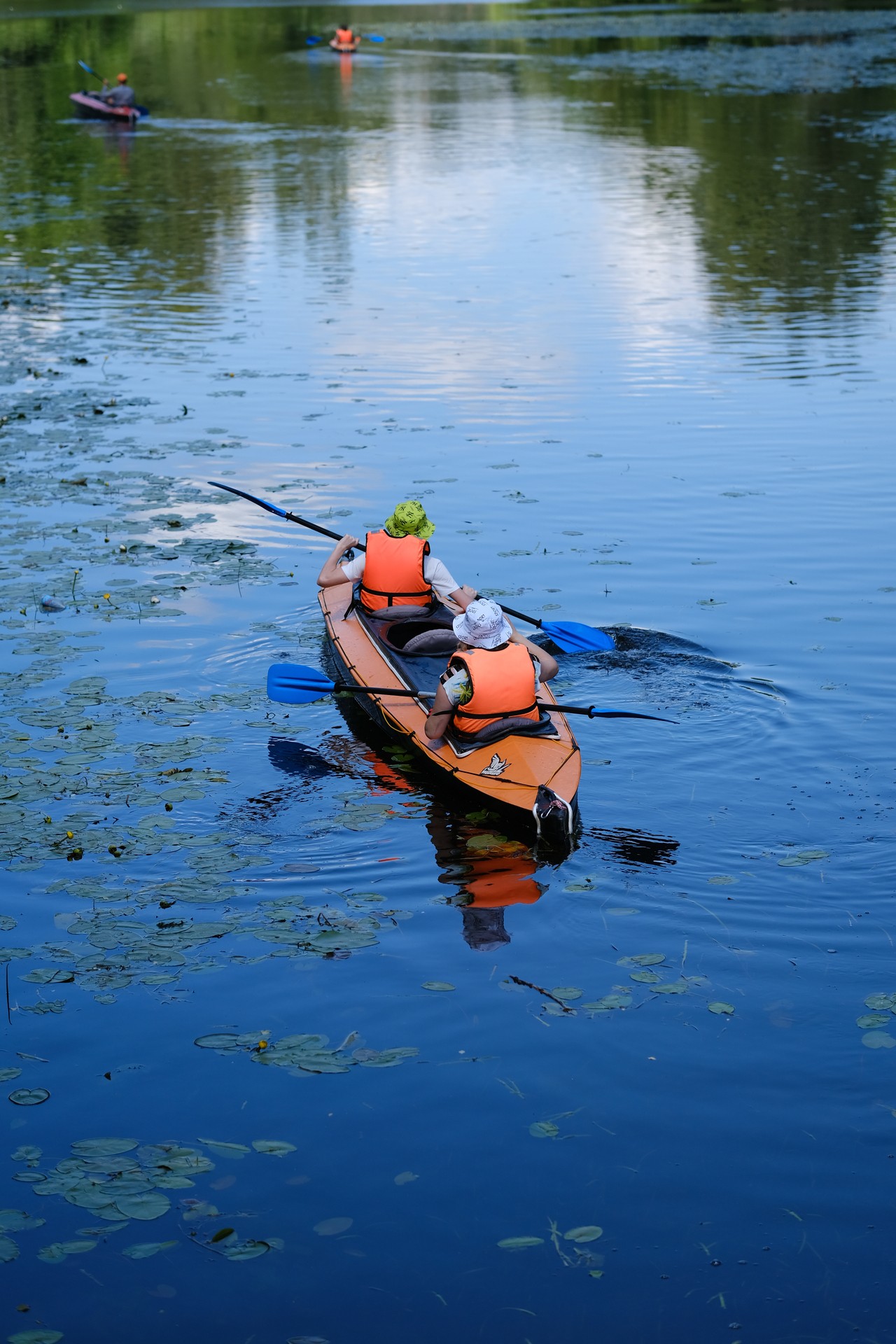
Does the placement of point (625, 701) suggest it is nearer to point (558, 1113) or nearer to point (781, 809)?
point (781, 809)

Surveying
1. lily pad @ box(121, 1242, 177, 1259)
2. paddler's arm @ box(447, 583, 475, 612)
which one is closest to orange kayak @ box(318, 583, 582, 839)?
paddler's arm @ box(447, 583, 475, 612)

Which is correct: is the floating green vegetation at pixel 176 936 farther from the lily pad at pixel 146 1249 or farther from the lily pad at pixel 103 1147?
the lily pad at pixel 146 1249

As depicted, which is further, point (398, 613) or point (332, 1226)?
point (398, 613)

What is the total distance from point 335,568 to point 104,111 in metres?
36.7

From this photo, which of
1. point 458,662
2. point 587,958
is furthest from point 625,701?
point 587,958

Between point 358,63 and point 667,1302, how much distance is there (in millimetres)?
60311

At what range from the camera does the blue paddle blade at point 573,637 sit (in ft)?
35.8

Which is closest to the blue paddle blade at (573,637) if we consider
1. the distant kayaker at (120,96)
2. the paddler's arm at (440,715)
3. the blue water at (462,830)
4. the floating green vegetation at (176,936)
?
the blue water at (462,830)

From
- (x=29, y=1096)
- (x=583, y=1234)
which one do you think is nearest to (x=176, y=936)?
(x=29, y=1096)

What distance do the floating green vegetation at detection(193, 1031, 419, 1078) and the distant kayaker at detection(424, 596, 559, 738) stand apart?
282 centimetres

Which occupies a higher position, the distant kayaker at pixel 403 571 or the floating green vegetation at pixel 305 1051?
the distant kayaker at pixel 403 571

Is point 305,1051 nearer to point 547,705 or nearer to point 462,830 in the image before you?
point 462,830

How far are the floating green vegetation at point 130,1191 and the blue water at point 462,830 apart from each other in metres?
0.03

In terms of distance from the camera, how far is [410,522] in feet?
35.7
